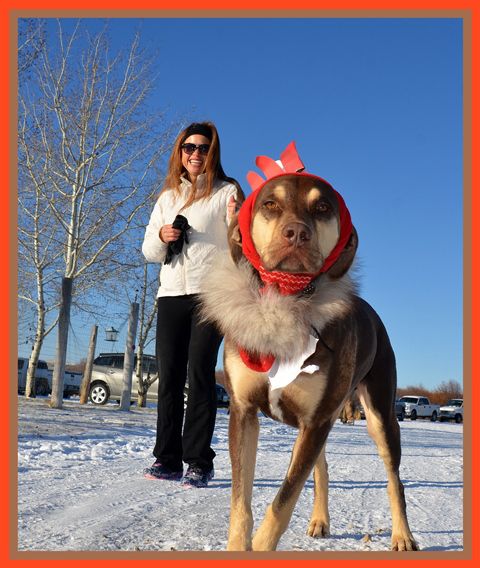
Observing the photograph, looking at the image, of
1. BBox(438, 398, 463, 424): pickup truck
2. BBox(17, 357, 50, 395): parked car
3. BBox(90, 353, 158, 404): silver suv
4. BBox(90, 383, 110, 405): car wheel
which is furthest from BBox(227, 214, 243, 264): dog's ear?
BBox(438, 398, 463, 424): pickup truck

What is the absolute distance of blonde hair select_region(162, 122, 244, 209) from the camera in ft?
14.7

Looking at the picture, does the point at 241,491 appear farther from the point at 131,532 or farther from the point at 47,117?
the point at 47,117

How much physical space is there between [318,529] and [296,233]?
1716 millimetres

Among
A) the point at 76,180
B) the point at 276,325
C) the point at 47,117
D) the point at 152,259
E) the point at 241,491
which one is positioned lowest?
the point at 241,491

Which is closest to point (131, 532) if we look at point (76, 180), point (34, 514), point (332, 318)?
point (34, 514)

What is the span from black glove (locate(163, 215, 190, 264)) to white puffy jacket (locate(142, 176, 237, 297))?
3 cm

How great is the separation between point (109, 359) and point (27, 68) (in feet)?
46.4

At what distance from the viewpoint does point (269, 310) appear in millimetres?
2545

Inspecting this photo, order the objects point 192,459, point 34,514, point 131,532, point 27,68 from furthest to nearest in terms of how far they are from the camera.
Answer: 1. point 27,68
2. point 192,459
3. point 34,514
4. point 131,532

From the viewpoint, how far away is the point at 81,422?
1007cm

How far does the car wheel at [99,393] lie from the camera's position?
23.8 metres

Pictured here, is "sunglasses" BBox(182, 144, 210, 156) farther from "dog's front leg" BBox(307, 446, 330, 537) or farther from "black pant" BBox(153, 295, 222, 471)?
"dog's front leg" BBox(307, 446, 330, 537)

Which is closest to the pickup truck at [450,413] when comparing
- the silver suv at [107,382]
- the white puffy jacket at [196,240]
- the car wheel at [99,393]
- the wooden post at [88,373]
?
the silver suv at [107,382]

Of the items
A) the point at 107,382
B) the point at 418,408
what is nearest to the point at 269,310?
the point at 107,382
